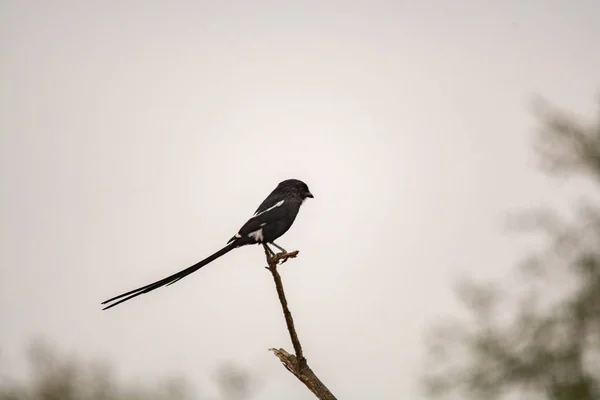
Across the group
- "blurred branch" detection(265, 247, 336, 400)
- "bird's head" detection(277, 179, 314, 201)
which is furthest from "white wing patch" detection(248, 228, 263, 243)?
"blurred branch" detection(265, 247, 336, 400)

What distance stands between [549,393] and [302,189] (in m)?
3.23

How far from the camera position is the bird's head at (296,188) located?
7.20 m

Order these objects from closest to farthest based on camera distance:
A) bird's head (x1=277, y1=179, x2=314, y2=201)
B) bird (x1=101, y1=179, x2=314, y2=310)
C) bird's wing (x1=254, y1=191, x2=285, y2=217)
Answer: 1. bird (x1=101, y1=179, x2=314, y2=310)
2. bird's wing (x1=254, y1=191, x2=285, y2=217)
3. bird's head (x1=277, y1=179, x2=314, y2=201)

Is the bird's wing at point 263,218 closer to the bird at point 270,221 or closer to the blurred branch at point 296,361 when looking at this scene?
the bird at point 270,221

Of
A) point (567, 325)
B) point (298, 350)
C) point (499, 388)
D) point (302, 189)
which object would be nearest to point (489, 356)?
point (499, 388)

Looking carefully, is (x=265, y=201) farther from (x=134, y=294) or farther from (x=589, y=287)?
(x=589, y=287)

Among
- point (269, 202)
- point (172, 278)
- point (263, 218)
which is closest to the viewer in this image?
point (172, 278)

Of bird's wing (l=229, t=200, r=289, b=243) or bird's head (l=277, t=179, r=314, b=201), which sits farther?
bird's head (l=277, t=179, r=314, b=201)

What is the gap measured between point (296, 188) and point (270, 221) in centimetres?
60

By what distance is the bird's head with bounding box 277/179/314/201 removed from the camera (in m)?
7.20

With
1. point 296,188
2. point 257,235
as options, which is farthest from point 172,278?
point 296,188

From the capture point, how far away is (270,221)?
22.3 ft

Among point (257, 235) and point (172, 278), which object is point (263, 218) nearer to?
point (257, 235)

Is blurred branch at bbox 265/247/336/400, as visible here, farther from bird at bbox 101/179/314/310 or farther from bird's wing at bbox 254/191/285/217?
bird's wing at bbox 254/191/285/217
